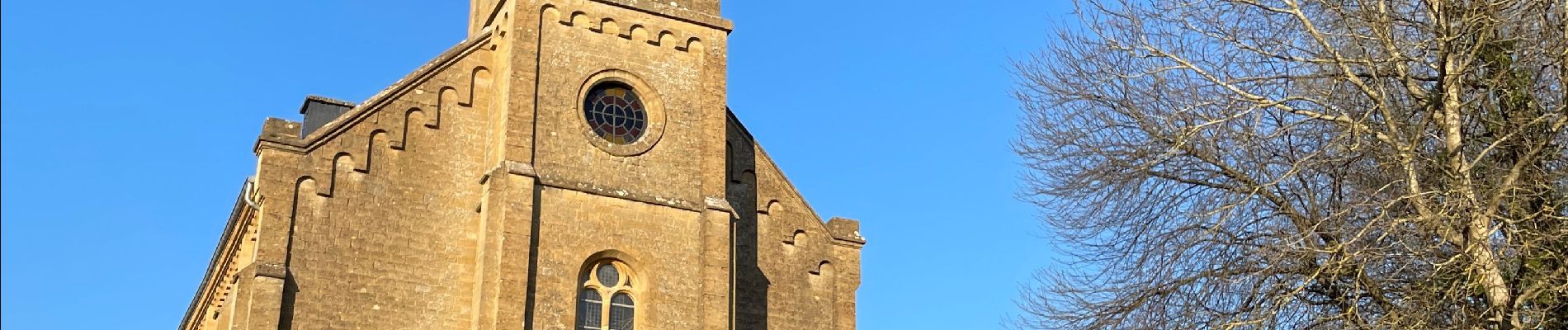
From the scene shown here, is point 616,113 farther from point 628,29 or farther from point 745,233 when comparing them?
point 745,233

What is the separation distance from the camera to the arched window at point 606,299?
26016 millimetres

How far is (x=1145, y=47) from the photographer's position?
19266 millimetres

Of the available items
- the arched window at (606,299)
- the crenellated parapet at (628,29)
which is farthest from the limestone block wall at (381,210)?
the crenellated parapet at (628,29)

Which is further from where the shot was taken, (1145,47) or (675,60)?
(675,60)

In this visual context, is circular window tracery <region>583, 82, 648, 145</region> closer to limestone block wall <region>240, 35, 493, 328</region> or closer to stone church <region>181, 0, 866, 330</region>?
stone church <region>181, 0, 866, 330</region>

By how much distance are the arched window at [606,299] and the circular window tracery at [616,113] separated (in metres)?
2.19

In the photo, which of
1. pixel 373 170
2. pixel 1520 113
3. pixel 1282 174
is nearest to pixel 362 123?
pixel 373 170

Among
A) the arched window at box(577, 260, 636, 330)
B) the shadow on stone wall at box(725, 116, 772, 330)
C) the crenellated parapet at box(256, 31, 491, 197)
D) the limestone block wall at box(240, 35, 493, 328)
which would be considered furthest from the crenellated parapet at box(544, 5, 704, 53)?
Result: the arched window at box(577, 260, 636, 330)

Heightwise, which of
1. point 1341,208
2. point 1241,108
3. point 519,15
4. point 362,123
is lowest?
point 1341,208

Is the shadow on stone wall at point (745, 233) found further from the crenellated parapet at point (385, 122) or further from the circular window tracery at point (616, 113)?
the crenellated parapet at point (385, 122)

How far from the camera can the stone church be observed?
25.5m

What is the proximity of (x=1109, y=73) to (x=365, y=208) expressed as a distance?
11838 mm

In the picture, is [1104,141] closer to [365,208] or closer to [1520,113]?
[1520,113]

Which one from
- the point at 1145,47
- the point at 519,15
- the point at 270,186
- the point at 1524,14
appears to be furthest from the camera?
the point at 519,15
